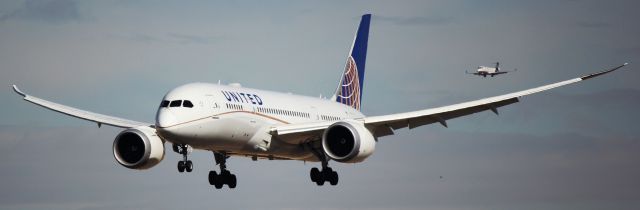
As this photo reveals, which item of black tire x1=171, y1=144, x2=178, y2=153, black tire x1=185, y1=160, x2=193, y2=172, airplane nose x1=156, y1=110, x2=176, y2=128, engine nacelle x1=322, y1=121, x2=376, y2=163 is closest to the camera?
airplane nose x1=156, y1=110, x2=176, y2=128

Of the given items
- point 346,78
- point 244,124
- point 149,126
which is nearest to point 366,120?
point 244,124

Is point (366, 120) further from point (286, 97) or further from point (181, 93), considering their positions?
point (181, 93)

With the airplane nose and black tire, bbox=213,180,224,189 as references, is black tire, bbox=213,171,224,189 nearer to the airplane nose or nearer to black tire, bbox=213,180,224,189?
black tire, bbox=213,180,224,189

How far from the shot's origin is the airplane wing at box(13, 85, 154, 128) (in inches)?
2441

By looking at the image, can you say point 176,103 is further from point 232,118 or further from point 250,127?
point 250,127

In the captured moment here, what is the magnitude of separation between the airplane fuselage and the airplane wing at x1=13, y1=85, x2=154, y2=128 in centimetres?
605

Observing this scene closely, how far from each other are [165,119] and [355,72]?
84.6 ft

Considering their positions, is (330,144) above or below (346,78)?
below

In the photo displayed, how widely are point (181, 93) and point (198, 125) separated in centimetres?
156

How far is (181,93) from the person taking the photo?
53.8 meters

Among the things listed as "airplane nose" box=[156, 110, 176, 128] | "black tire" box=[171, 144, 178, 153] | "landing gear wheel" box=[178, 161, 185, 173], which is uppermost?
"airplane nose" box=[156, 110, 176, 128]

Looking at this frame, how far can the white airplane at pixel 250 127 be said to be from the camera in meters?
53.6

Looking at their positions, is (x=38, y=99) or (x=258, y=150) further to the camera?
(x=38, y=99)

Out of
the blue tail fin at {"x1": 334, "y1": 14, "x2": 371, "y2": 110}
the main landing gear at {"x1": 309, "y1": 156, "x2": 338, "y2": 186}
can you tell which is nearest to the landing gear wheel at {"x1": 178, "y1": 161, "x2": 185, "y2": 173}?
the main landing gear at {"x1": 309, "y1": 156, "x2": 338, "y2": 186}
